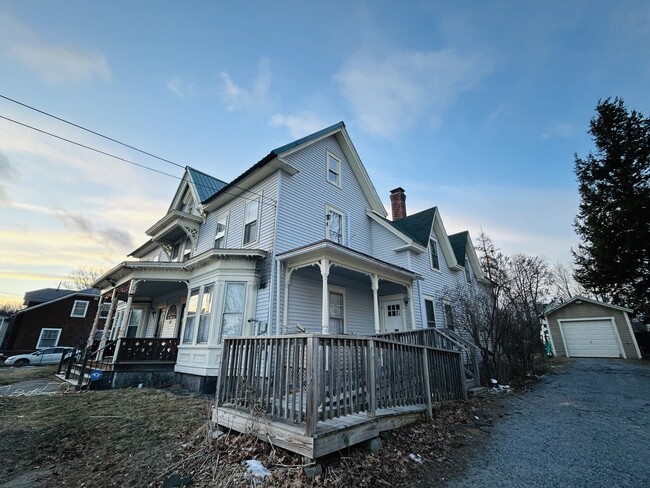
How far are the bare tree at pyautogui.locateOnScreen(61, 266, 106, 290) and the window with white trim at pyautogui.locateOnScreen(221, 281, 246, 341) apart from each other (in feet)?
175

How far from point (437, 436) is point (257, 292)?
6.69 metres

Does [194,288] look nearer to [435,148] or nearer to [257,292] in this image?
[257,292]

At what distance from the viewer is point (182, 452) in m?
4.06

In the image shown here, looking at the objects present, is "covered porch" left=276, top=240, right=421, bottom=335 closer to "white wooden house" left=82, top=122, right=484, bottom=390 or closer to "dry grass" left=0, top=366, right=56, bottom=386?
"white wooden house" left=82, top=122, right=484, bottom=390

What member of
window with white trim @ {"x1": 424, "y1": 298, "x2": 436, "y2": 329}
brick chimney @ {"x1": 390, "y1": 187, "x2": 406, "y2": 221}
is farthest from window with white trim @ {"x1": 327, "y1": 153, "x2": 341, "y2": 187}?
window with white trim @ {"x1": 424, "y1": 298, "x2": 436, "y2": 329}

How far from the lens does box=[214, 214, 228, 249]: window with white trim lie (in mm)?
12477

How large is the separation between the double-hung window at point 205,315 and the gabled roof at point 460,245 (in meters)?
14.0

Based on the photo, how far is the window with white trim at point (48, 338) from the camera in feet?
83.9

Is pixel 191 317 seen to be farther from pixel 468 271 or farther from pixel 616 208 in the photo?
pixel 616 208

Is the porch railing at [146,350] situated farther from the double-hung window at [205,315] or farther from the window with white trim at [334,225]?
the window with white trim at [334,225]

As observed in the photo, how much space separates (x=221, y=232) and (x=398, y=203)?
11536mm

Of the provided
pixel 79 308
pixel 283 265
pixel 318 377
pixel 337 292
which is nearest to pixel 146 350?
pixel 283 265

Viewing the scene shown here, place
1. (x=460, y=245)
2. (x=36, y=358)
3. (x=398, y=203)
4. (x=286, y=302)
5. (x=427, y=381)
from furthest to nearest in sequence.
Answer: (x=36, y=358) → (x=398, y=203) → (x=460, y=245) → (x=286, y=302) → (x=427, y=381)

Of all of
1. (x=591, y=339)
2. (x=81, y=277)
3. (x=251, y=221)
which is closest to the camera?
(x=251, y=221)
